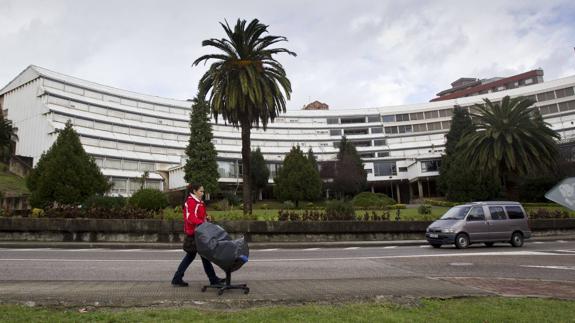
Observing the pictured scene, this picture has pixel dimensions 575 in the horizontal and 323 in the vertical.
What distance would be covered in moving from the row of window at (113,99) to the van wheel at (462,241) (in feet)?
215

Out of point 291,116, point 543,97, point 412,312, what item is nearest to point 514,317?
point 412,312

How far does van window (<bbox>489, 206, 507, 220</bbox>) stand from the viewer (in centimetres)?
1711

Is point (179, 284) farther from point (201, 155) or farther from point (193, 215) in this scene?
point (201, 155)

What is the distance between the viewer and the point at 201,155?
49.8 m

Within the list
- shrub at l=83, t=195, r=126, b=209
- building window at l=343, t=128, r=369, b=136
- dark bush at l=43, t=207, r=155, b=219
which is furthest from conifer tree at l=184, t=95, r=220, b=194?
building window at l=343, t=128, r=369, b=136

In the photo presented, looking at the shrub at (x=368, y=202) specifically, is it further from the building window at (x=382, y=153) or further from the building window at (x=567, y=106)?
the building window at (x=567, y=106)

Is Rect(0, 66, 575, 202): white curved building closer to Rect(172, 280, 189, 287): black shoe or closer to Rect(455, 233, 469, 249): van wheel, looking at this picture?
Rect(455, 233, 469, 249): van wheel

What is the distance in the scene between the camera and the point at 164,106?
79812 millimetres

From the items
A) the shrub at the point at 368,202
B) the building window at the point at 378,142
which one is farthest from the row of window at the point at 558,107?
the shrub at the point at 368,202

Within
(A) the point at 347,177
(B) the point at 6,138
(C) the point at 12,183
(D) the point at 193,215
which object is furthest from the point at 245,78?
(B) the point at 6,138

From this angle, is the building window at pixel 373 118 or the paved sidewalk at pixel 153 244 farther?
the building window at pixel 373 118

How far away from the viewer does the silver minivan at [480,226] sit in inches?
632

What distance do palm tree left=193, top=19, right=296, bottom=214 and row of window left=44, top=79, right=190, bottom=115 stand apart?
155 ft

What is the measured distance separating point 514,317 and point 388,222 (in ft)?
52.9
